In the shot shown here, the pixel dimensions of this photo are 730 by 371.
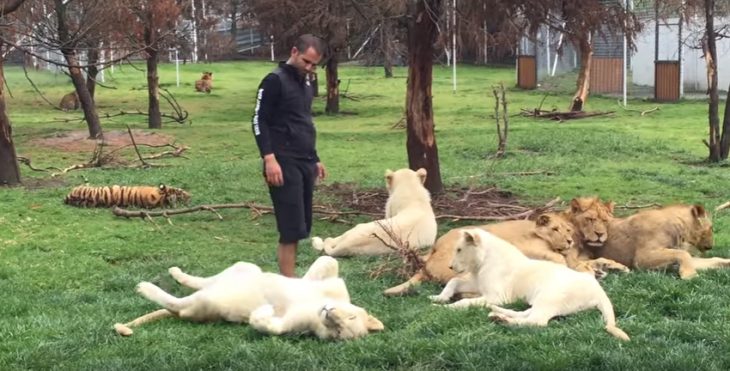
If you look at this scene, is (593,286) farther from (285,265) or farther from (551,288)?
(285,265)

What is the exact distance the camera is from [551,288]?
5.80 meters

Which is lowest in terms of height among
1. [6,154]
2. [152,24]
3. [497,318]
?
[497,318]

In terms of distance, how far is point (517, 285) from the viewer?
6.18 metres

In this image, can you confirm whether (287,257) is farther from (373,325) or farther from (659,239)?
(659,239)

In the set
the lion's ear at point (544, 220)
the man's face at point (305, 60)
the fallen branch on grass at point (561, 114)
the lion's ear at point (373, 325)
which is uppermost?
the man's face at point (305, 60)

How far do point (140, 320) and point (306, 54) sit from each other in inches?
92.7

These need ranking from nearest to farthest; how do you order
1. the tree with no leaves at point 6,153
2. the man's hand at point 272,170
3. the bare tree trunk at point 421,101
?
the man's hand at point 272,170, the bare tree trunk at point 421,101, the tree with no leaves at point 6,153

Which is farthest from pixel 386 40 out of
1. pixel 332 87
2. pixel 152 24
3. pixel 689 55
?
pixel 689 55

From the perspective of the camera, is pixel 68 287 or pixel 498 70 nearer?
pixel 68 287

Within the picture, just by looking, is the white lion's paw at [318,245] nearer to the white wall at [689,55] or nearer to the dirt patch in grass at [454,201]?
the dirt patch in grass at [454,201]

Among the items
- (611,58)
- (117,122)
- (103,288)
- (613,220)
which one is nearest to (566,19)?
(613,220)

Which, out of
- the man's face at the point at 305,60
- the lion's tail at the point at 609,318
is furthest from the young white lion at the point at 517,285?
the man's face at the point at 305,60

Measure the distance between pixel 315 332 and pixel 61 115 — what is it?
26.3m

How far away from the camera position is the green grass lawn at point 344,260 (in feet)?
16.5
